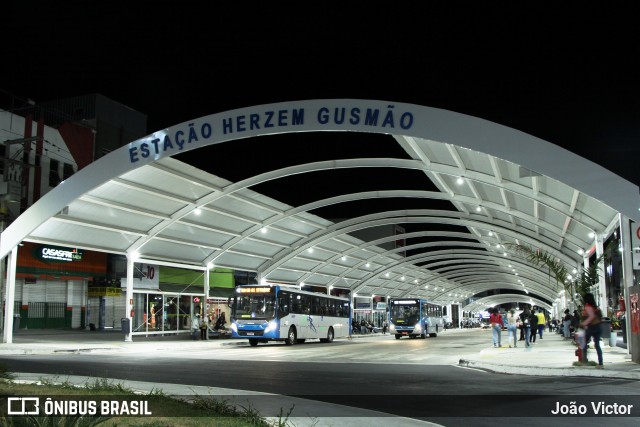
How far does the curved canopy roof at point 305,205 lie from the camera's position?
1877 centimetres

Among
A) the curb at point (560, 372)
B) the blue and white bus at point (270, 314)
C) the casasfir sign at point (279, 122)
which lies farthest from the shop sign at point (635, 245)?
the blue and white bus at point (270, 314)

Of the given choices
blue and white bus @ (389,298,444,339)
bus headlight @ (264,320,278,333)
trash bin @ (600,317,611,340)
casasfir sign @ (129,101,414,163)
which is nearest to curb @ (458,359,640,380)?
trash bin @ (600,317,611,340)

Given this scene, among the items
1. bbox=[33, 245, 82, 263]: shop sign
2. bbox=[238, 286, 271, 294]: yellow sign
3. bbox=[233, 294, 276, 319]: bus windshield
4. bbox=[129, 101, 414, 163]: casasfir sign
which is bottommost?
bbox=[233, 294, 276, 319]: bus windshield

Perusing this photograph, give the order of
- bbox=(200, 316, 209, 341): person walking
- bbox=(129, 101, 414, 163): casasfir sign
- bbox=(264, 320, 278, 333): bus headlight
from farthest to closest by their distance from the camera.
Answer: bbox=(200, 316, 209, 341): person walking, bbox=(264, 320, 278, 333): bus headlight, bbox=(129, 101, 414, 163): casasfir sign

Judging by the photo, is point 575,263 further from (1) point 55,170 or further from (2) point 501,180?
(1) point 55,170

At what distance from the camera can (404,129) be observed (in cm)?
1966

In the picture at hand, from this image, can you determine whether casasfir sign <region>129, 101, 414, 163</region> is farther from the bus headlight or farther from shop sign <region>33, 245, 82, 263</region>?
shop sign <region>33, 245, 82, 263</region>

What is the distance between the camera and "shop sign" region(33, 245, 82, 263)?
4209cm

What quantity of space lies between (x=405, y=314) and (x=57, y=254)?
86.4ft

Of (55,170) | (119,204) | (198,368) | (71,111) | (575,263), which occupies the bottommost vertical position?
(198,368)

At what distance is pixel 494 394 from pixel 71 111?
165 ft

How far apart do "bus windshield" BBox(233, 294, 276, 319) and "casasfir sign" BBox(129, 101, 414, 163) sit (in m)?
11.7

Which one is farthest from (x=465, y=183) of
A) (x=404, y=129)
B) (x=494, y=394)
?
(x=494, y=394)

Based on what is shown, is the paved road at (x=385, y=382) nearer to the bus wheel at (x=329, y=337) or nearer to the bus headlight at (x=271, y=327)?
the bus headlight at (x=271, y=327)
